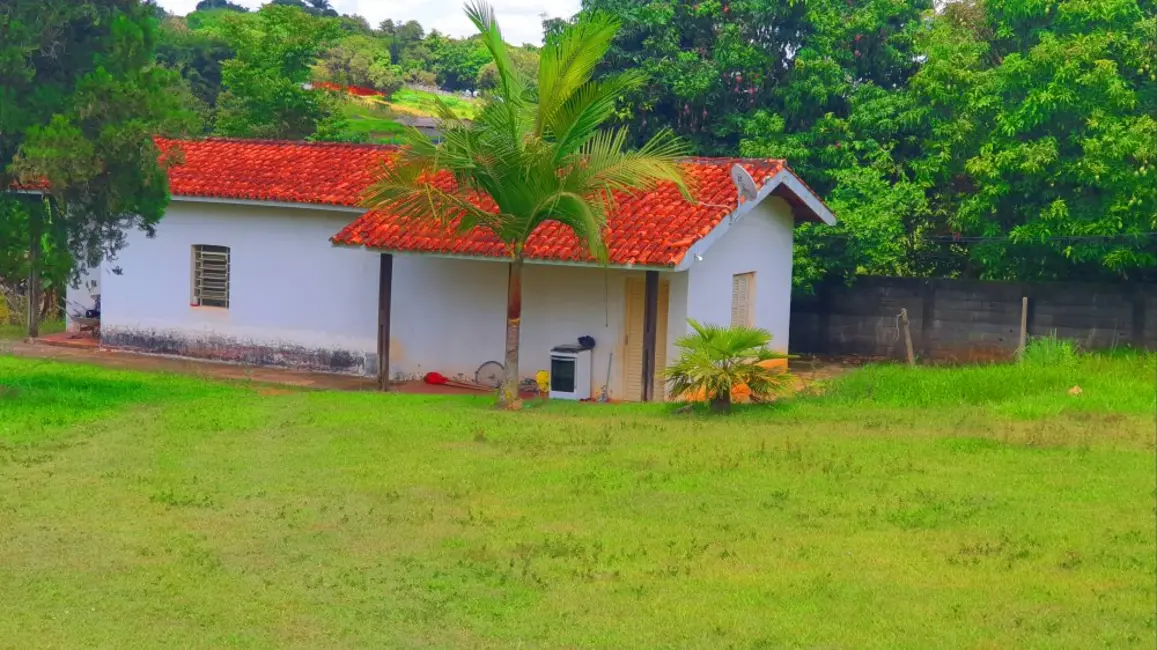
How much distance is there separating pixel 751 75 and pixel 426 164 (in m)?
10.7

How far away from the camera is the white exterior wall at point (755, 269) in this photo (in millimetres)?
19094

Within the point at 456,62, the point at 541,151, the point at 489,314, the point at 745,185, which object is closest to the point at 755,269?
the point at 745,185

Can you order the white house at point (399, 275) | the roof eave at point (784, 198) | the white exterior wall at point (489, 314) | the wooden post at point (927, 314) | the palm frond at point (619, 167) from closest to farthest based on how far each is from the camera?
the palm frond at point (619, 167)
the roof eave at point (784, 198)
the white house at point (399, 275)
the white exterior wall at point (489, 314)
the wooden post at point (927, 314)

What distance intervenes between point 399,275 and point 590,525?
1104cm

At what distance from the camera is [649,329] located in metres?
18.0

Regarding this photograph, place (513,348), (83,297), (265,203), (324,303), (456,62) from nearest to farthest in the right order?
1. (513,348)
2. (265,203)
3. (324,303)
4. (83,297)
5. (456,62)

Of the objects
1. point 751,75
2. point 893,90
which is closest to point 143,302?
point 751,75

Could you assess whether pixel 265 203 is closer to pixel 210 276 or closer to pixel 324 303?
pixel 324 303

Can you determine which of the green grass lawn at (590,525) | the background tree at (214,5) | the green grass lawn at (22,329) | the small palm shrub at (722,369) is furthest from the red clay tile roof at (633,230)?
the background tree at (214,5)

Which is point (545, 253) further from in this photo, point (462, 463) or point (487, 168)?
point (462, 463)

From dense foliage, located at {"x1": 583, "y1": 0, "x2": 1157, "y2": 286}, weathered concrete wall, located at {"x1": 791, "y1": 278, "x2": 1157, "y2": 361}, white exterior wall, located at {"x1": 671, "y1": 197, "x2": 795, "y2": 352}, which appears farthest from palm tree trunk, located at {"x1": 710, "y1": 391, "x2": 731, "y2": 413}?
weathered concrete wall, located at {"x1": 791, "y1": 278, "x2": 1157, "y2": 361}

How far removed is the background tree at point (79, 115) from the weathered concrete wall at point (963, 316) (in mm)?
12387

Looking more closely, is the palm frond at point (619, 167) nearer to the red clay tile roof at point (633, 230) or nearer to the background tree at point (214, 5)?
the red clay tile roof at point (633, 230)

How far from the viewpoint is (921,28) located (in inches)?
1017
